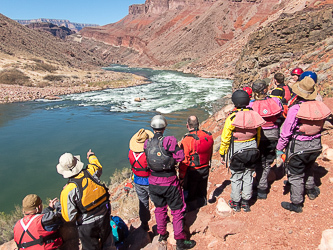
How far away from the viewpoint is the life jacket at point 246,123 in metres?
3.14

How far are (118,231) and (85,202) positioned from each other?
1308 millimetres

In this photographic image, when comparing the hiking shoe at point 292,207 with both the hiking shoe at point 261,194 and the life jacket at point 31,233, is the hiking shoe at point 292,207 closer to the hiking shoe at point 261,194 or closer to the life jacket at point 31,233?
the hiking shoe at point 261,194

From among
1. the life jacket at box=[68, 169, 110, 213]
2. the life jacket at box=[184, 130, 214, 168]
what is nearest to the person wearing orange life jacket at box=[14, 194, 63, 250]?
the life jacket at box=[68, 169, 110, 213]

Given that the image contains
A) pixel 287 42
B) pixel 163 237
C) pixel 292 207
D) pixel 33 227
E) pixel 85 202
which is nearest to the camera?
pixel 33 227

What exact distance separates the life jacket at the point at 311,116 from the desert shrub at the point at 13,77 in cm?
3628

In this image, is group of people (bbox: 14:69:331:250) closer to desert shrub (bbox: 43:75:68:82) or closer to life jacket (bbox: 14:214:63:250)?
life jacket (bbox: 14:214:63:250)

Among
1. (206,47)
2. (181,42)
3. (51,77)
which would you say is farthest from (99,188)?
(181,42)

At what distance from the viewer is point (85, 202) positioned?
2.71 metres

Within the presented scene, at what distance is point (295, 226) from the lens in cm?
301

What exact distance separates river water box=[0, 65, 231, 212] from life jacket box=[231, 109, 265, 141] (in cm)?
742

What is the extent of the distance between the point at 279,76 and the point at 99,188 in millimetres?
4062

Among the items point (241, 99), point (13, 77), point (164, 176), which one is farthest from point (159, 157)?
point (13, 77)

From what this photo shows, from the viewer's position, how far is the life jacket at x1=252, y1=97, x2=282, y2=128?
3.49m

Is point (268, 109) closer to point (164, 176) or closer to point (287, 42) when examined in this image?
point (164, 176)
